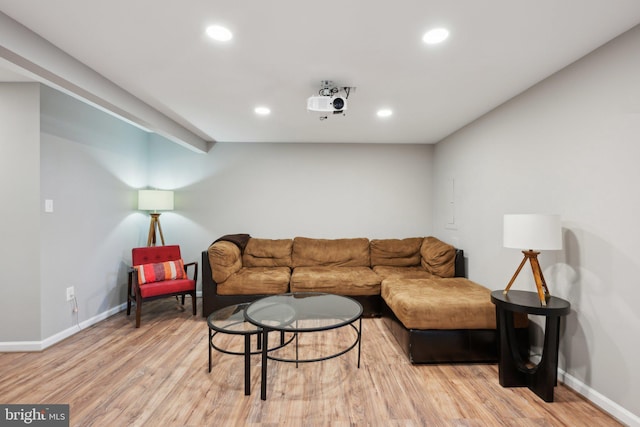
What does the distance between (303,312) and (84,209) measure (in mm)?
2637

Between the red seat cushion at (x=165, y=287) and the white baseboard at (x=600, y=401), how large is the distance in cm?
364

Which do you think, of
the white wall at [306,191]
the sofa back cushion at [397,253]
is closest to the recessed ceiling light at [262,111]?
the white wall at [306,191]

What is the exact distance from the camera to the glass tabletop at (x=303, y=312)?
2.12m

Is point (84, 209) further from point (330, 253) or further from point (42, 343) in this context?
point (330, 253)

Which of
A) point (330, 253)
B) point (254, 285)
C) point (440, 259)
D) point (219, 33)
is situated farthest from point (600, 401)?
point (219, 33)

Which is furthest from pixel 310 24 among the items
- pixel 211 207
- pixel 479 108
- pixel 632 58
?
pixel 211 207

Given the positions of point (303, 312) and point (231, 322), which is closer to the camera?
→ point (231, 322)

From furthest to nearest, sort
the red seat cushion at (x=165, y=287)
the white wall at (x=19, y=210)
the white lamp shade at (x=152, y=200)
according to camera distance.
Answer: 1. the white lamp shade at (x=152, y=200)
2. the red seat cushion at (x=165, y=287)
3. the white wall at (x=19, y=210)

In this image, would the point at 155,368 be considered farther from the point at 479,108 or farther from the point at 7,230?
the point at 479,108

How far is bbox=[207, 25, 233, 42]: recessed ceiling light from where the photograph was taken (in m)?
1.76

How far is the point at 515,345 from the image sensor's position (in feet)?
7.17

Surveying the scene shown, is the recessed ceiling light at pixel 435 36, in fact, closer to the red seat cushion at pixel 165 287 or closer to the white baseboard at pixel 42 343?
the red seat cushion at pixel 165 287

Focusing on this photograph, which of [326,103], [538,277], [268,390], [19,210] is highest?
[326,103]

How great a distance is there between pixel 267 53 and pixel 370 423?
2.43 metres
